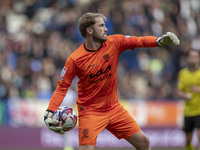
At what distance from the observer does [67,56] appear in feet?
48.9

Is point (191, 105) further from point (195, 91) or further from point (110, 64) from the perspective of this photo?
point (110, 64)

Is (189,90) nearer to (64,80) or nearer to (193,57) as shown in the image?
(193,57)

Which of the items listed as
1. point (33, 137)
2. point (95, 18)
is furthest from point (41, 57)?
point (95, 18)

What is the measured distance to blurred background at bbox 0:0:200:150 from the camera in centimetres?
1377

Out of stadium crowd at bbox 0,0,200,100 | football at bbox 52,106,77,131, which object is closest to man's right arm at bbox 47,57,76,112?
football at bbox 52,106,77,131

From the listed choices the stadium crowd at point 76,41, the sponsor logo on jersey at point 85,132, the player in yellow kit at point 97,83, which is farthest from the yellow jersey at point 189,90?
the stadium crowd at point 76,41

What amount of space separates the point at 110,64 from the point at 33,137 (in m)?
7.62

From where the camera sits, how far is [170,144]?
14203 millimetres

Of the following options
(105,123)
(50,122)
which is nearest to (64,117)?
(50,122)

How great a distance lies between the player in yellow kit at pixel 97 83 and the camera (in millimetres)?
6785

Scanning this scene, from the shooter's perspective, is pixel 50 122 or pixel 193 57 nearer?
pixel 50 122

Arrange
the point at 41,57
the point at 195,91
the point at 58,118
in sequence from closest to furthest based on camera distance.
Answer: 1. the point at 58,118
2. the point at 195,91
3. the point at 41,57

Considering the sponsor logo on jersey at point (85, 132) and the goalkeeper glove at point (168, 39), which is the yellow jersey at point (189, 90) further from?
the sponsor logo on jersey at point (85, 132)

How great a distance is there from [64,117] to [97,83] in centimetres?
76
